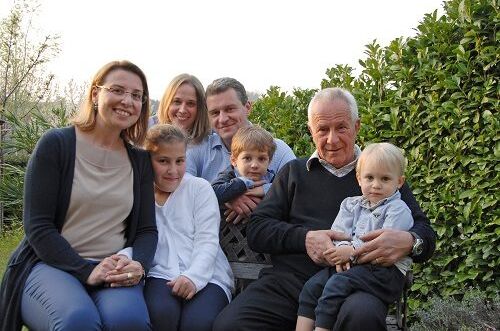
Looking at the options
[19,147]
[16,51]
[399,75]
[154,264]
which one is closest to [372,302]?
[154,264]

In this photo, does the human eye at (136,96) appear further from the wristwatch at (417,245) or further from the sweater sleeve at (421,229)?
the wristwatch at (417,245)

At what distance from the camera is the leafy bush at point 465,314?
13.5ft

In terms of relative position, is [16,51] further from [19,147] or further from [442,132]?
[442,132]

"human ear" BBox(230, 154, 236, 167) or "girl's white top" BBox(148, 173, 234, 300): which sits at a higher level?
"human ear" BBox(230, 154, 236, 167)

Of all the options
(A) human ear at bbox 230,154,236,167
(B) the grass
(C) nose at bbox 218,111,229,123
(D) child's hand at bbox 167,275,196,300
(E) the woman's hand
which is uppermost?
(C) nose at bbox 218,111,229,123

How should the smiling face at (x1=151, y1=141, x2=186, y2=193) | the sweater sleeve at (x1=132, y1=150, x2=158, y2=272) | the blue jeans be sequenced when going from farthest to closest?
the smiling face at (x1=151, y1=141, x2=186, y2=193)
the sweater sleeve at (x1=132, y1=150, x2=158, y2=272)
the blue jeans

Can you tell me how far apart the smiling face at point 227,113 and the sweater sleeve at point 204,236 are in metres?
0.64

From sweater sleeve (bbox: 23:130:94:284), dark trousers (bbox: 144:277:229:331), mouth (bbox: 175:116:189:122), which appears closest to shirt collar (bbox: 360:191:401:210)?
dark trousers (bbox: 144:277:229:331)

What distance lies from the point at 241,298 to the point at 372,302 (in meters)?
0.81

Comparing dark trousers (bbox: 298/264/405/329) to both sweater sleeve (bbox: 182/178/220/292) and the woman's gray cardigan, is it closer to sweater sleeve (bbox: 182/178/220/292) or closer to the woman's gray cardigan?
sweater sleeve (bbox: 182/178/220/292)

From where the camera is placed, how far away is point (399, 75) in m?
5.06

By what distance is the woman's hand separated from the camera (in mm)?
3361

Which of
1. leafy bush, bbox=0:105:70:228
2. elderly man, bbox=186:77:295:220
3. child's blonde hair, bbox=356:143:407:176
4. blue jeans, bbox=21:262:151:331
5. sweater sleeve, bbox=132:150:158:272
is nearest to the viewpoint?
blue jeans, bbox=21:262:151:331

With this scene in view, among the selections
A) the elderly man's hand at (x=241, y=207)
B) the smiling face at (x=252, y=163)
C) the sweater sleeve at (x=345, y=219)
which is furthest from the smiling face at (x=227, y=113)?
the sweater sleeve at (x=345, y=219)
